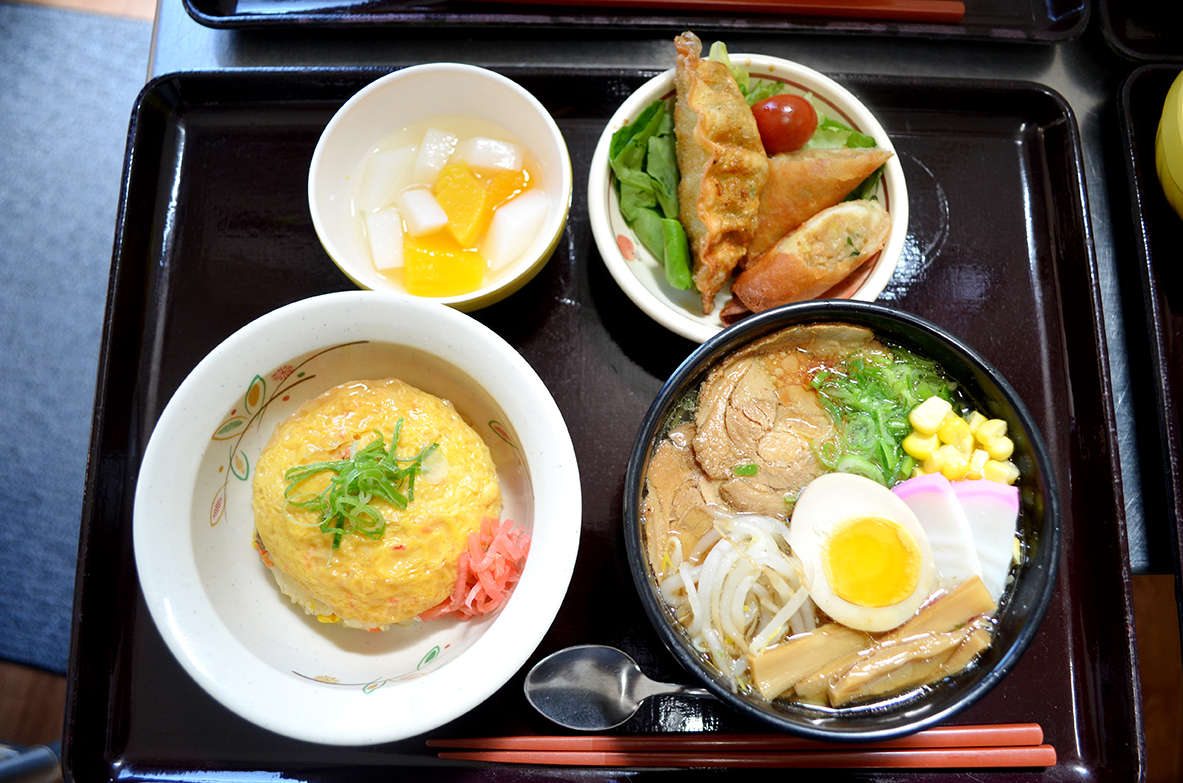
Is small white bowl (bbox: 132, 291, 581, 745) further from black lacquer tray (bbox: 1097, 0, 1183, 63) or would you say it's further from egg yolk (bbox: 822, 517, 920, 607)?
black lacquer tray (bbox: 1097, 0, 1183, 63)

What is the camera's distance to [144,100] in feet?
6.07

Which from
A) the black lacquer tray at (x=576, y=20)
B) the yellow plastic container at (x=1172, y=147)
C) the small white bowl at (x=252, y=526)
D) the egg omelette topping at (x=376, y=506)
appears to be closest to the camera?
the small white bowl at (x=252, y=526)

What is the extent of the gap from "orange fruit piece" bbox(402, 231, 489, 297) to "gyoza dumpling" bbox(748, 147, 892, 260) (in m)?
0.68

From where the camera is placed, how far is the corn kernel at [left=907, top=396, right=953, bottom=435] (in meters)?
1.50

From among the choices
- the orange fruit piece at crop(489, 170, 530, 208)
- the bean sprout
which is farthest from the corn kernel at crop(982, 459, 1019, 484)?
the orange fruit piece at crop(489, 170, 530, 208)

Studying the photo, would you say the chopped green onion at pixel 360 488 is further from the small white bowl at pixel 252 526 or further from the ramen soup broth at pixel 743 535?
the ramen soup broth at pixel 743 535

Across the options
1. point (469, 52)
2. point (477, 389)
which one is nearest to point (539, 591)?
point (477, 389)

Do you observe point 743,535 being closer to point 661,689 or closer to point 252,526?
point 661,689

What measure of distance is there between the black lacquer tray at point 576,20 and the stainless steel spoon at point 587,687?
5.34 ft

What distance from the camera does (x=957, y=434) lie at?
1496 millimetres

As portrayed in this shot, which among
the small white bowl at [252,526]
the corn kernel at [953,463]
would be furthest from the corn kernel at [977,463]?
the small white bowl at [252,526]

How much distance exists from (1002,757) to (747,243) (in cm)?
132

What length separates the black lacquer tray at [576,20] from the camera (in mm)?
1937

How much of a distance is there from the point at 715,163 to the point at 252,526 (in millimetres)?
1298
